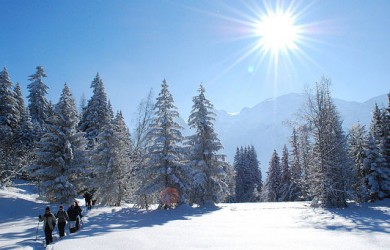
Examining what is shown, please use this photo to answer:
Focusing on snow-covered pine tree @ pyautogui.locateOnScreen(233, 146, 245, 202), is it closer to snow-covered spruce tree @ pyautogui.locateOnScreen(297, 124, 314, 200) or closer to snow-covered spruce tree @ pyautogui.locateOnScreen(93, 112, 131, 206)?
snow-covered spruce tree @ pyautogui.locateOnScreen(297, 124, 314, 200)

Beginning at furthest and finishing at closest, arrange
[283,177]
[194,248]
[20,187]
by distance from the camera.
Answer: [283,177]
[20,187]
[194,248]

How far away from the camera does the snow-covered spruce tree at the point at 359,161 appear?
32.7 meters

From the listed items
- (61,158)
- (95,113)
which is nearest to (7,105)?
(95,113)

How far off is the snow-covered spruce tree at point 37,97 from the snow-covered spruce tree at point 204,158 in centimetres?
3798

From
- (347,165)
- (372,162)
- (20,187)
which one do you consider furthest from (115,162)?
(372,162)

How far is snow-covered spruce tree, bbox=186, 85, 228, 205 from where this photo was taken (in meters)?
31.3

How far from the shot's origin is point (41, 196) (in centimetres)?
2758

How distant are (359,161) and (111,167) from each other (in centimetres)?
2780

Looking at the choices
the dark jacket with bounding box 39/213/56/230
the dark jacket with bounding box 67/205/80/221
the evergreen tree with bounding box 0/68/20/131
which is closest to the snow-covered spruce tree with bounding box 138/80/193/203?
the dark jacket with bounding box 67/205/80/221

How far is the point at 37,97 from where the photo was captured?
58500 millimetres

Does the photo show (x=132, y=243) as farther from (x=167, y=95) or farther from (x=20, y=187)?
(x=20, y=187)

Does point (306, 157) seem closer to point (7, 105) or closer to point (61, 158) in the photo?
point (61, 158)

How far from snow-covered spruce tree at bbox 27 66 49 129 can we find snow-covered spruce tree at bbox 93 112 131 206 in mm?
29913

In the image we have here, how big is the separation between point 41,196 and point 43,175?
Answer: 189 centimetres
